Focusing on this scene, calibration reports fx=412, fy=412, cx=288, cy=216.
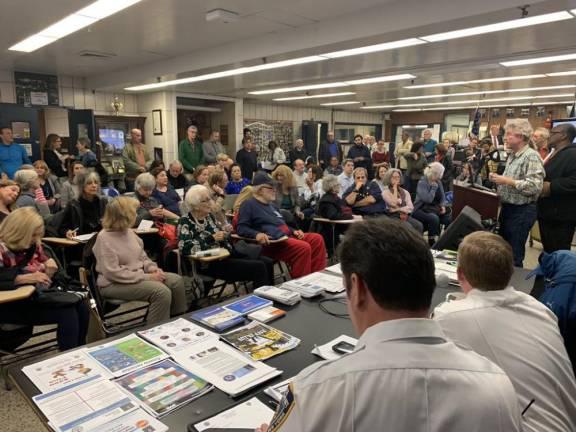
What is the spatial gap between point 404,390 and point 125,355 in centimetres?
123

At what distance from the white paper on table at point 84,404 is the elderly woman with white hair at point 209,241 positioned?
2.00 meters

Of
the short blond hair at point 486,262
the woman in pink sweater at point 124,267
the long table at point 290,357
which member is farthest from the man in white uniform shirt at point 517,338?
the woman in pink sweater at point 124,267

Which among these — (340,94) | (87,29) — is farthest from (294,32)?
(340,94)

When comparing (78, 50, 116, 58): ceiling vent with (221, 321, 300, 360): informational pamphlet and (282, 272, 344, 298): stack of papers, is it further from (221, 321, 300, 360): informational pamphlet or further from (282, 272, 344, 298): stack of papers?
(221, 321, 300, 360): informational pamphlet

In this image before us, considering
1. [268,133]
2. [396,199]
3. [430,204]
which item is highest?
[268,133]

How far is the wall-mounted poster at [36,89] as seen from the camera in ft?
25.6

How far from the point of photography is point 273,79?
7.75m

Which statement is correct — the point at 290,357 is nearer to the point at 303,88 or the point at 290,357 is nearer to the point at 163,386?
the point at 163,386

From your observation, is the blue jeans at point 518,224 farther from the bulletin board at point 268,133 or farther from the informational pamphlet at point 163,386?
the bulletin board at point 268,133

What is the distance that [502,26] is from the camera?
13.7 feet

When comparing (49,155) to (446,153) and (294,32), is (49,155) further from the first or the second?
(446,153)

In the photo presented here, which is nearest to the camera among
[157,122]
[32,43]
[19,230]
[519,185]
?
[19,230]

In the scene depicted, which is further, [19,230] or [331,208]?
[331,208]

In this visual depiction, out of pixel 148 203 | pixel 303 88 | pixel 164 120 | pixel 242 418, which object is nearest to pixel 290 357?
pixel 242 418
